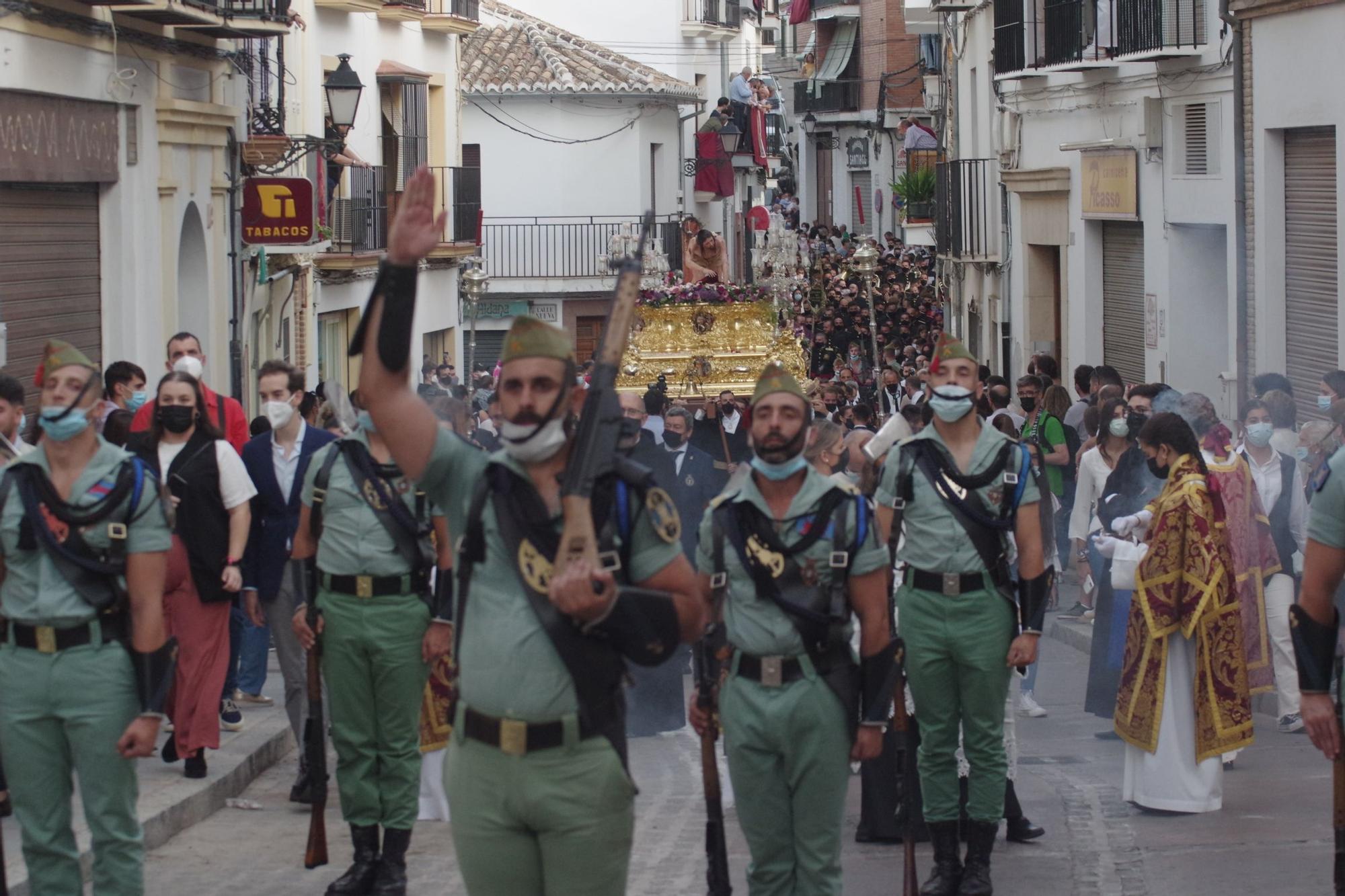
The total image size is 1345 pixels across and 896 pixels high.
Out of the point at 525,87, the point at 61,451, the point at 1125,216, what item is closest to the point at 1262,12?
the point at 1125,216

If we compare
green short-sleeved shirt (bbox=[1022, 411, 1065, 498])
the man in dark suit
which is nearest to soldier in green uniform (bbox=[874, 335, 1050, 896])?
the man in dark suit

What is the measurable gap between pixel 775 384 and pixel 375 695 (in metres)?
2.03

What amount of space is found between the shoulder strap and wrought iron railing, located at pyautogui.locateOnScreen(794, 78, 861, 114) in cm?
5052

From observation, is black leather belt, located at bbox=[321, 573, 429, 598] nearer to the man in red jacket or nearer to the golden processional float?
the man in red jacket

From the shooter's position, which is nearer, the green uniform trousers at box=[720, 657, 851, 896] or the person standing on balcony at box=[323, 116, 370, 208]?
the green uniform trousers at box=[720, 657, 851, 896]

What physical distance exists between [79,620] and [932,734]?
9.87 feet

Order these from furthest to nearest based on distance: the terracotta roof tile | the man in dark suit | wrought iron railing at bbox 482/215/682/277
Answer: wrought iron railing at bbox 482/215/682/277
the terracotta roof tile
the man in dark suit

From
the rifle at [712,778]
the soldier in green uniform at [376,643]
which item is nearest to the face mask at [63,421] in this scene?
the soldier in green uniform at [376,643]

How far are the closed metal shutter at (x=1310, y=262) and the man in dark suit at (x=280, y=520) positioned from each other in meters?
9.43

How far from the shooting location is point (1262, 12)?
16.6 m

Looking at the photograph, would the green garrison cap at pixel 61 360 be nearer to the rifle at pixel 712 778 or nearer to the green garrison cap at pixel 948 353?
the rifle at pixel 712 778

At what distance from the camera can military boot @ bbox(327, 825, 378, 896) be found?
7211mm

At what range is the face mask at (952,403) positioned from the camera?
733 cm

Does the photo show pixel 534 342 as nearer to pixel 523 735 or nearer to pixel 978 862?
pixel 523 735
